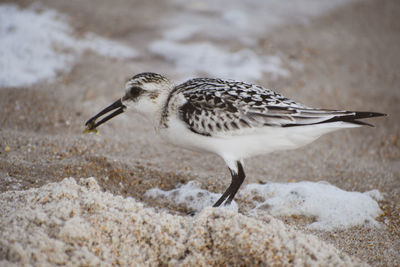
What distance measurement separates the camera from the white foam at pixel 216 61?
5.67 metres

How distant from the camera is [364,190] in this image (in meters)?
→ 4.01

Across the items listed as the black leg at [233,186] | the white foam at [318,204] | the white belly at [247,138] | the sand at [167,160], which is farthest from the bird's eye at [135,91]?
the white foam at [318,204]

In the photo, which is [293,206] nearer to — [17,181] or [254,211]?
[254,211]

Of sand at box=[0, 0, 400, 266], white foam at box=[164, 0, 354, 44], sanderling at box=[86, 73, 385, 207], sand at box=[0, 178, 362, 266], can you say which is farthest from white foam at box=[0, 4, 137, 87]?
sand at box=[0, 178, 362, 266]

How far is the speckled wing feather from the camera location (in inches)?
118

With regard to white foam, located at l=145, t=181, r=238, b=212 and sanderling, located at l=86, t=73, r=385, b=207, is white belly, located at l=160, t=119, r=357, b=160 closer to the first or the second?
sanderling, located at l=86, t=73, r=385, b=207

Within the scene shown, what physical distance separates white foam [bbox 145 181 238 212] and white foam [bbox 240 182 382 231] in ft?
0.94

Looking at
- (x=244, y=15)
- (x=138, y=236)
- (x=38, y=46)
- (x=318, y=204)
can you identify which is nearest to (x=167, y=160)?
(x=318, y=204)

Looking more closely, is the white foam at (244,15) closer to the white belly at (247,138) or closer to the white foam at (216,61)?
the white foam at (216,61)

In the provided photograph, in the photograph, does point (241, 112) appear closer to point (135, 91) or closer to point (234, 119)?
point (234, 119)

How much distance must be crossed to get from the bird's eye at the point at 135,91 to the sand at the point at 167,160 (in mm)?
725

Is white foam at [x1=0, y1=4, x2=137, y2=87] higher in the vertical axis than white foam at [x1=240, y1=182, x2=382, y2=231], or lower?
higher

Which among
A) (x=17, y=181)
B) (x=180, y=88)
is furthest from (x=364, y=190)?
(x=17, y=181)

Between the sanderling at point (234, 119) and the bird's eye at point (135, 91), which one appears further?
the bird's eye at point (135, 91)
